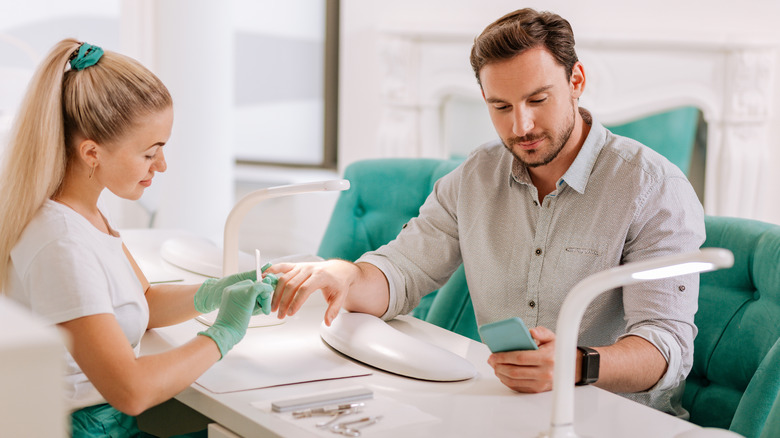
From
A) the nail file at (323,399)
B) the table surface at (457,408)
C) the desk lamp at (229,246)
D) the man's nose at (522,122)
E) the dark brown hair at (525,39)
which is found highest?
the dark brown hair at (525,39)

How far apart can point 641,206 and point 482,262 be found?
34cm

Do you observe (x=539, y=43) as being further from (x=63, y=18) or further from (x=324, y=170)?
(x=63, y=18)

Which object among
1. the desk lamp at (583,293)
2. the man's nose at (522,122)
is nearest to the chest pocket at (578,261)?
the man's nose at (522,122)

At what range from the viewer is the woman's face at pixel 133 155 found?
128 centimetres

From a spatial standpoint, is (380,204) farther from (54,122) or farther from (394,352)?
(54,122)

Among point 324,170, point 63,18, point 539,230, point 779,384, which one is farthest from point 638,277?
point 63,18

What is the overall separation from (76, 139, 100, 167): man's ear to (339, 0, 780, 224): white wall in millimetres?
2606

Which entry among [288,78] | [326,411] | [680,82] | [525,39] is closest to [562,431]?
[326,411]

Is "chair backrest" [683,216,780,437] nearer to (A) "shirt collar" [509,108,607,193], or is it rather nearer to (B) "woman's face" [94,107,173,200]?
(A) "shirt collar" [509,108,607,193]

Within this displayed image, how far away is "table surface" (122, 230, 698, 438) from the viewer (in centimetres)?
106

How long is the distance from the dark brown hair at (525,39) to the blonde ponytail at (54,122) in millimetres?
651

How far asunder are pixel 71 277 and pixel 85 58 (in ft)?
1.11

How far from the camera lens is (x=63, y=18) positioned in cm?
475

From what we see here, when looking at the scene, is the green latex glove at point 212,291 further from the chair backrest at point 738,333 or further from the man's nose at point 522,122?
the chair backrest at point 738,333
